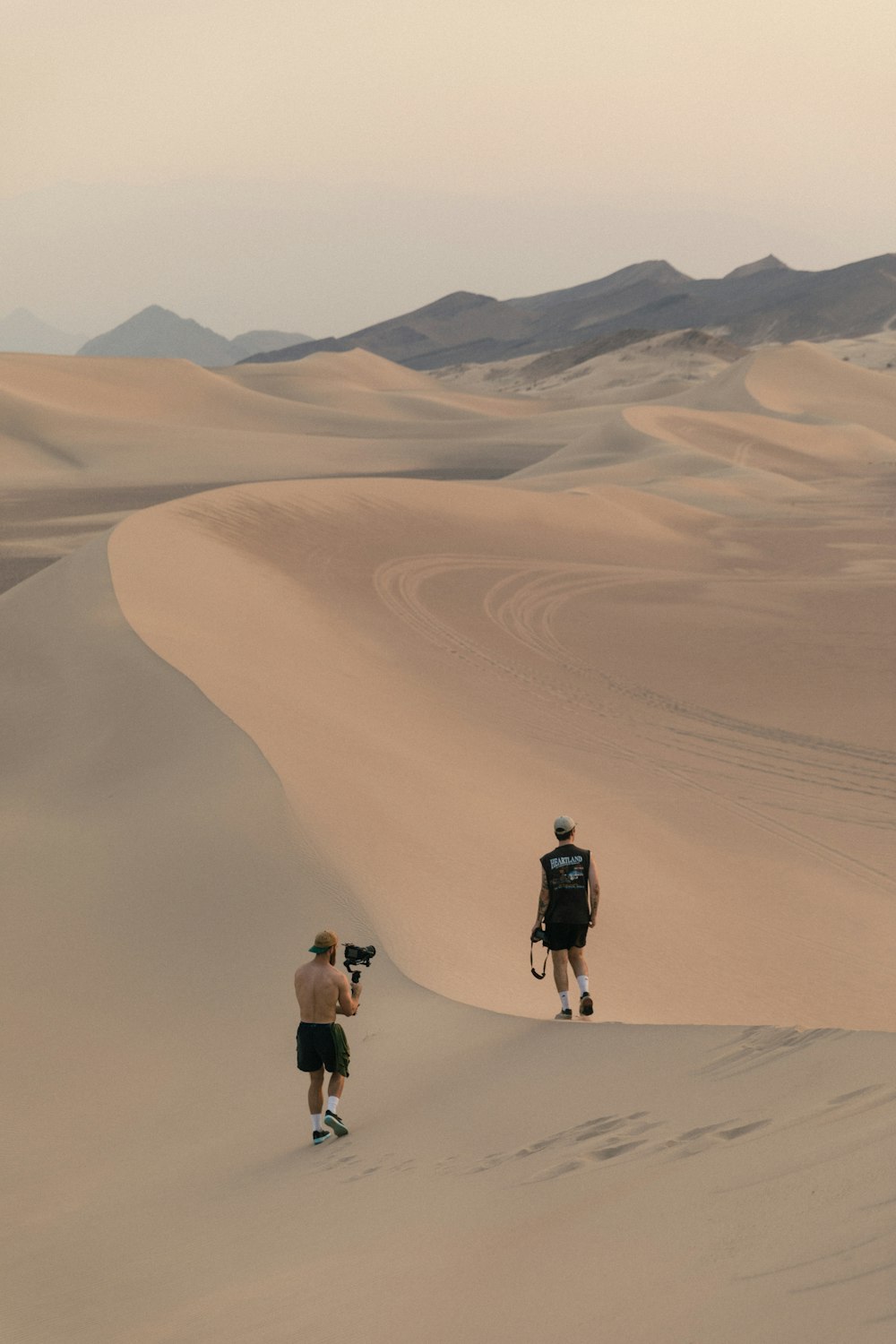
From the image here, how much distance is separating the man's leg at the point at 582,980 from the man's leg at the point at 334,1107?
1378 millimetres

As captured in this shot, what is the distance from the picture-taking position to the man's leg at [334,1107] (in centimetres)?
554

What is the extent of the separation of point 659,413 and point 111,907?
38732 millimetres

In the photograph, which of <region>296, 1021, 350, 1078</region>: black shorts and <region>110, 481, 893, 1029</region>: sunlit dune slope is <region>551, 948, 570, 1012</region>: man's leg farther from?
<region>296, 1021, 350, 1078</region>: black shorts

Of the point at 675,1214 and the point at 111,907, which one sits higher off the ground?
the point at 111,907

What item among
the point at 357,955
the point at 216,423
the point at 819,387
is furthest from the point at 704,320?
the point at 357,955

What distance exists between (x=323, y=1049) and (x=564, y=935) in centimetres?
152

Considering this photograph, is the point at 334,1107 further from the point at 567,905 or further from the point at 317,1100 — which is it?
the point at 567,905

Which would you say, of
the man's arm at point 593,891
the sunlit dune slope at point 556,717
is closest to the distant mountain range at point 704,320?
the sunlit dune slope at point 556,717

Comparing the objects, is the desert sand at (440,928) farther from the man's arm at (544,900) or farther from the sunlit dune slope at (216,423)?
the sunlit dune slope at (216,423)

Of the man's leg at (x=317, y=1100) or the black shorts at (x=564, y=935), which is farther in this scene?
the black shorts at (x=564, y=935)

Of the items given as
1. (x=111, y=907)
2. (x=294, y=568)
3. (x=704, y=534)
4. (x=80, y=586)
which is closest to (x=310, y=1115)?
(x=111, y=907)

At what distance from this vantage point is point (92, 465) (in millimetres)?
45094

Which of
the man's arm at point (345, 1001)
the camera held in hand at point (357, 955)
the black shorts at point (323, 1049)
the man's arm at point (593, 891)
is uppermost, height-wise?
the man's arm at point (593, 891)

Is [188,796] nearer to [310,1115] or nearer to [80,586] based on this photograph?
[310,1115]
